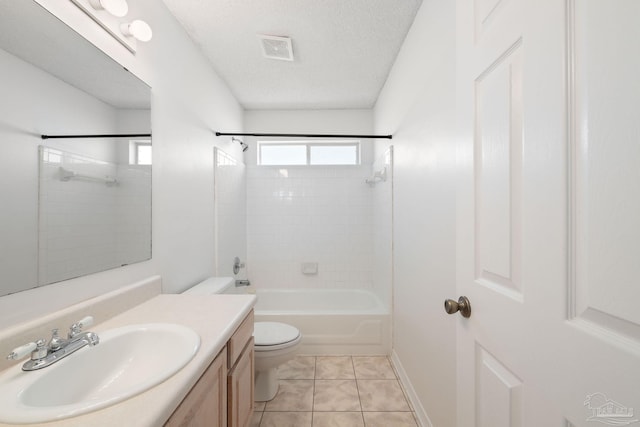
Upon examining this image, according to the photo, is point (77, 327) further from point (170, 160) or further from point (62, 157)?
point (170, 160)

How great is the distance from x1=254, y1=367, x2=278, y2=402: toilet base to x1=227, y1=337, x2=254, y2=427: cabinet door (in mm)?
462

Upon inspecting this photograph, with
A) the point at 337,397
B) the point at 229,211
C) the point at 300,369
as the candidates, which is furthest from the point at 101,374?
the point at 229,211

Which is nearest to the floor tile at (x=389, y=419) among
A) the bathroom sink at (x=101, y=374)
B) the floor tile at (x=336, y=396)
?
the floor tile at (x=336, y=396)

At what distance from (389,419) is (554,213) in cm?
172

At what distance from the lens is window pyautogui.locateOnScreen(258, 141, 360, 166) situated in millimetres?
3498

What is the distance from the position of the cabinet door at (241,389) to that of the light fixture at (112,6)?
61.2 inches

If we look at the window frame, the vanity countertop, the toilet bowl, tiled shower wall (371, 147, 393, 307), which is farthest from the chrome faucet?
the window frame

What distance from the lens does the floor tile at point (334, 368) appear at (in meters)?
2.14

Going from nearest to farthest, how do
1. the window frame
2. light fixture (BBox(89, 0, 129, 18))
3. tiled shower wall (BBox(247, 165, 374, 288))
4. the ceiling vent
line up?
light fixture (BBox(89, 0, 129, 18)) → the ceiling vent → tiled shower wall (BBox(247, 165, 374, 288)) → the window frame

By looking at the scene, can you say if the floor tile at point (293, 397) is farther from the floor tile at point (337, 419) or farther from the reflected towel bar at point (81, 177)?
the reflected towel bar at point (81, 177)

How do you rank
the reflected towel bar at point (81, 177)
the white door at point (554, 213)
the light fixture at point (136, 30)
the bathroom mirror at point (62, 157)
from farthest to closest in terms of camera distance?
the light fixture at point (136, 30) < the reflected towel bar at point (81, 177) < the bathroom mirror at point (62, 157) < the white door at point (554, 213)

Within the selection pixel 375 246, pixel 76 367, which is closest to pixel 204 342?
pixel 76 367

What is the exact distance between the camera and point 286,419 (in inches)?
66.5

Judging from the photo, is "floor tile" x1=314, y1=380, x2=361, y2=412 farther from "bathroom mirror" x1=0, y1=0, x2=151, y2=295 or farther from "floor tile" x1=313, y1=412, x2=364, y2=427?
"bathroom mirror" x1=0, y1=0, x2=151, y2=295
